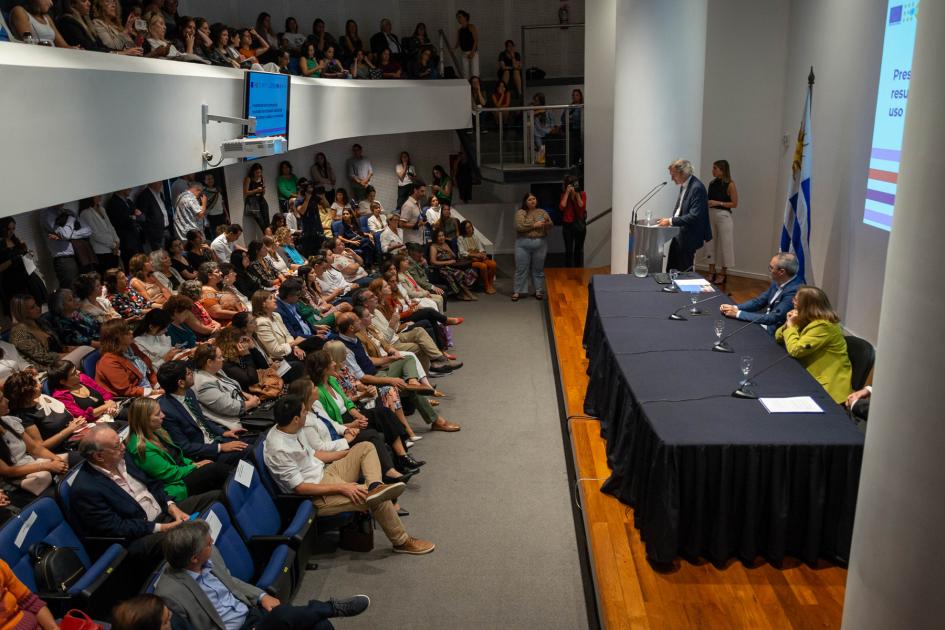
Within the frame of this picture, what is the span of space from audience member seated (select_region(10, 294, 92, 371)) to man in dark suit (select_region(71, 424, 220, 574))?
1.67m

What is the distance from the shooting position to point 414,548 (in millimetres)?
4152

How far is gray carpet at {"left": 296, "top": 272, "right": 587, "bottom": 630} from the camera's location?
3.67 meters

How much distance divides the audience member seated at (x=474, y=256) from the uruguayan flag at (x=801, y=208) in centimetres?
384

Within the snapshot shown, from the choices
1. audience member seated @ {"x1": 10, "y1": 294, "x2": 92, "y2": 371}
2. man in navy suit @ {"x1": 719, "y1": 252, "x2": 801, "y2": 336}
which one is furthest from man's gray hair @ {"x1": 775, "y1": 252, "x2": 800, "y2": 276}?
audience member seated @ {"x1": 10, "y1": 294, "x2": 92, "y2": 371}

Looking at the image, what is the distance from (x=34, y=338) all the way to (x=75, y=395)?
0.71 metres

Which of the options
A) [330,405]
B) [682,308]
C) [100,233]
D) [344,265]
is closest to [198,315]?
[100,233]

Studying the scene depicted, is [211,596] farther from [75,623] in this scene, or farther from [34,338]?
[34,338]

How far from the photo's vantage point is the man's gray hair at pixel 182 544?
2857mm

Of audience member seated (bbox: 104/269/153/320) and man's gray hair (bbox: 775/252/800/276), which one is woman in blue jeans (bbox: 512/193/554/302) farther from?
audience member seated (bbox: 104/269/153/320)

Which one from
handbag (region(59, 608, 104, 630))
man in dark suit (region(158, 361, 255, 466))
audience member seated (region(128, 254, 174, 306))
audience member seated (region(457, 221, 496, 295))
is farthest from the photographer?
audience member seated (region(457, 221, 496, 295))

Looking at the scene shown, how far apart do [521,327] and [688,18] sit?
11.6ft

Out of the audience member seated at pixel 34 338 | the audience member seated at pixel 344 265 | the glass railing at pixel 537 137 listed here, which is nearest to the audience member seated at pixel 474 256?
the glass railing at pixel 537 137

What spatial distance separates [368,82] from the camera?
11.0 m

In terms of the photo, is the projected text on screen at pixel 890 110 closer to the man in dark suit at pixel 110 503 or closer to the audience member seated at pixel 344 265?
the audience member seated at pixel 344 265
